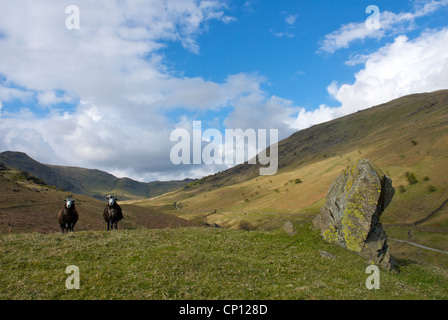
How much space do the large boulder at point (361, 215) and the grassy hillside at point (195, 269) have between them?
0.84 meters

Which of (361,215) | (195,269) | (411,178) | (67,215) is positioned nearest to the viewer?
(195,269)

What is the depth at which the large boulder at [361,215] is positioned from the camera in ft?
53.7

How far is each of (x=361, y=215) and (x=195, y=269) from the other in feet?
35.5

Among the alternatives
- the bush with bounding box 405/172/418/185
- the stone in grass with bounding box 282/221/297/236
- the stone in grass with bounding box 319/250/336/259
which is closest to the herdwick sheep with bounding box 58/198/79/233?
the stone in grass with bounding box 282/221/297/236

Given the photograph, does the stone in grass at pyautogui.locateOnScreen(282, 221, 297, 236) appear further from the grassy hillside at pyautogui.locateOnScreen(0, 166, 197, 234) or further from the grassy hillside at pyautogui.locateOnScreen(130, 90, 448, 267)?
the grassy hillside at pyautogui.locateOnScreen(130, 90, 448, 267)

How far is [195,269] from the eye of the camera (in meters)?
11.7

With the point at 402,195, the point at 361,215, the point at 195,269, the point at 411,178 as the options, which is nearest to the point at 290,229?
the point at 361,215

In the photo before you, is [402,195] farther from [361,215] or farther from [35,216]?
[35,216]

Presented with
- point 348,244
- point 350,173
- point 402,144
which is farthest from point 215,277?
point 402,144

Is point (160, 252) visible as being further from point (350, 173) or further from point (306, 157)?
point (306, 157)

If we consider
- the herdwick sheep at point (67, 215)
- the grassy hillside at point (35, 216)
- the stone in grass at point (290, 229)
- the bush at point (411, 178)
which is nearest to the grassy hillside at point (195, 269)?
the stone in grass at point (290, 229)

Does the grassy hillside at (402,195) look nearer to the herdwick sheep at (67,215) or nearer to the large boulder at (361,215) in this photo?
the large boulder at (361,215)

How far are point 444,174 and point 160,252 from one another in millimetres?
43804
